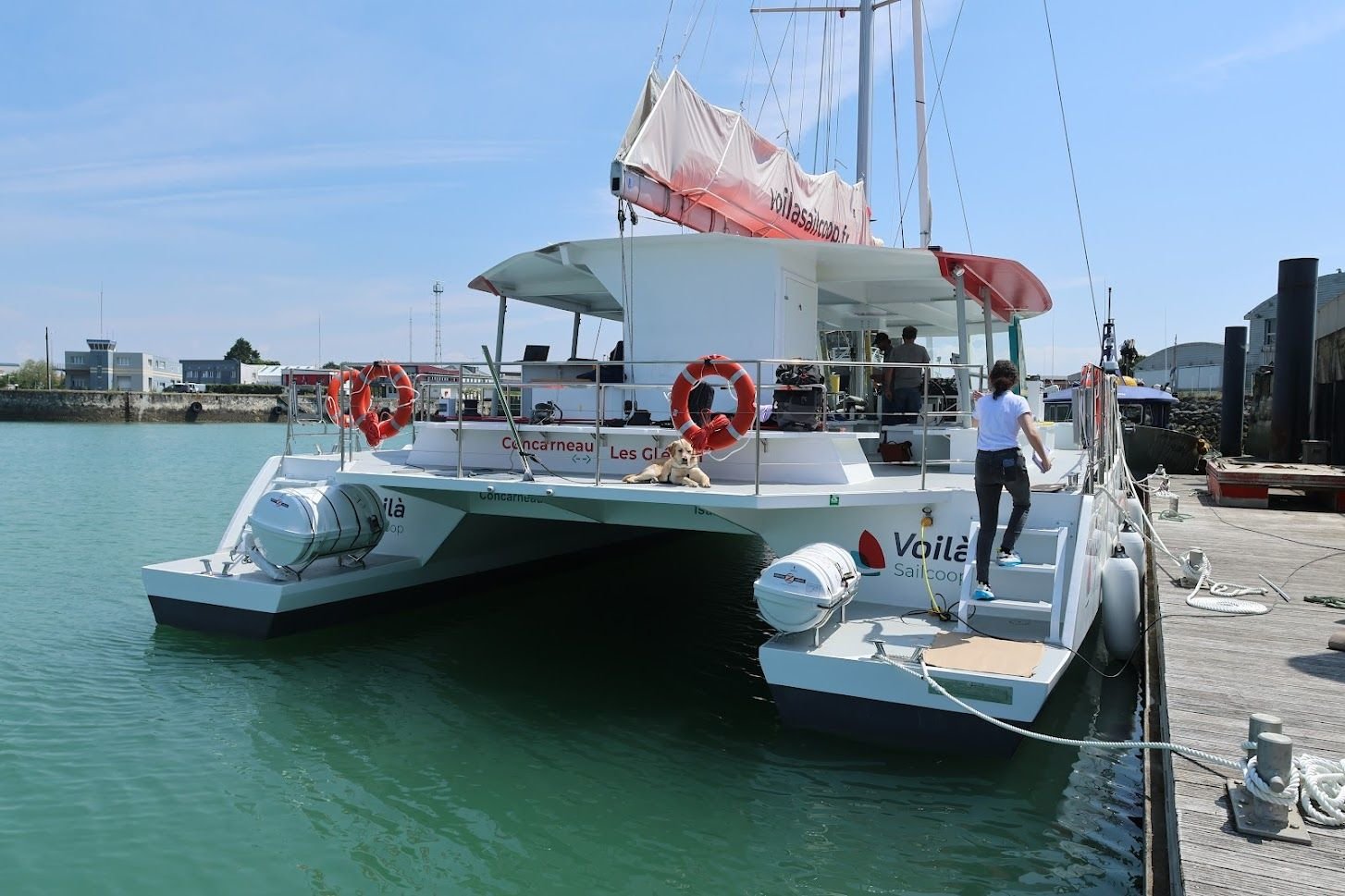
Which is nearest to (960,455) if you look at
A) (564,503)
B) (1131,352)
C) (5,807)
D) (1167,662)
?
(1167,662)

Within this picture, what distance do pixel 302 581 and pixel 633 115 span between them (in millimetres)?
4937

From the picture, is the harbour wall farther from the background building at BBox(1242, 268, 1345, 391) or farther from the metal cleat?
the metal cleat

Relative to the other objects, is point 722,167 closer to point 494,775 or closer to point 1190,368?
point 494,775

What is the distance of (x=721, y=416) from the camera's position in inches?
271

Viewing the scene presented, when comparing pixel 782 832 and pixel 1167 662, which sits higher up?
pixel 1167 662

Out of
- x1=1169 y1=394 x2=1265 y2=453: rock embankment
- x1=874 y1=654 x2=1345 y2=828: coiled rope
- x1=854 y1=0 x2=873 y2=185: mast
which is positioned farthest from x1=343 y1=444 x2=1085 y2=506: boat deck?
x1=1169 y1=394 x2=1265 y2=453: rock embankment

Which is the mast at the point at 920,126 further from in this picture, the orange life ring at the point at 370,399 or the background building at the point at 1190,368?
the background building at the point at 1190,368

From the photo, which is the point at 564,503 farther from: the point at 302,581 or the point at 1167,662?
the point at 1167,662

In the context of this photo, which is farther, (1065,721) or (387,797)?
(1065,721)

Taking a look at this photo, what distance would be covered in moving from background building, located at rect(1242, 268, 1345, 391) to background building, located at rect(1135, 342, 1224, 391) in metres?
5.69

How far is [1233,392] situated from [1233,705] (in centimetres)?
2168

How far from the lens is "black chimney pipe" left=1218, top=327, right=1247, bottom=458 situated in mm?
22766

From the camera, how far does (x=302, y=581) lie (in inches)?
308

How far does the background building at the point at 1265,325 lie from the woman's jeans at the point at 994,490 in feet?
133
